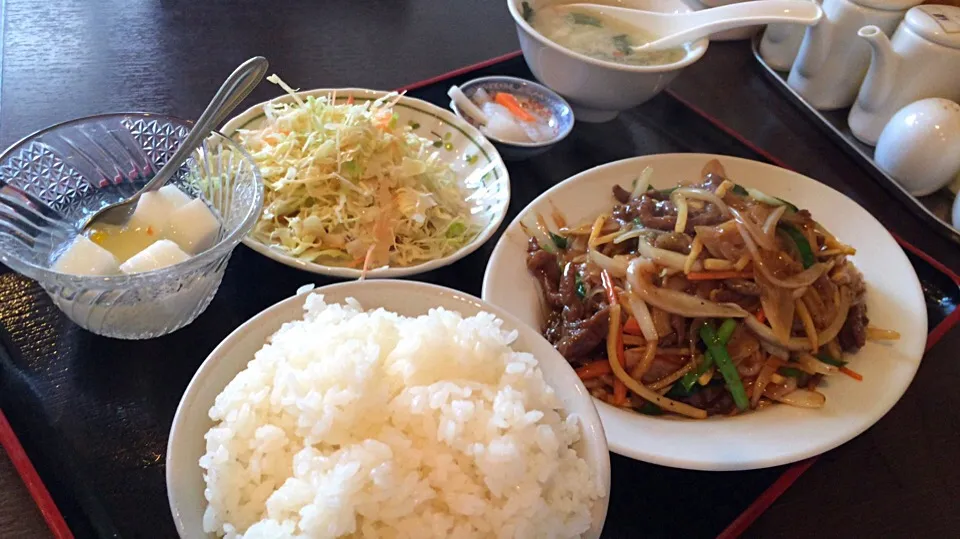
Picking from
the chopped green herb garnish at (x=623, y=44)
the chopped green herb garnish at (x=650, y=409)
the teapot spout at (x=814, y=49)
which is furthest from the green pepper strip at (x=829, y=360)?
the teapot spout at (x=814, y=49)

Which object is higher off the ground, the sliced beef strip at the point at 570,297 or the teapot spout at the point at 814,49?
the teapot spout at the point at 814,49

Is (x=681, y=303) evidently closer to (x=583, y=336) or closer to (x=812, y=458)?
(x=583, y=336)

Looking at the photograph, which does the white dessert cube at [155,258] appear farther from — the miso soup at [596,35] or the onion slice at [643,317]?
the miso soup at [596,35]

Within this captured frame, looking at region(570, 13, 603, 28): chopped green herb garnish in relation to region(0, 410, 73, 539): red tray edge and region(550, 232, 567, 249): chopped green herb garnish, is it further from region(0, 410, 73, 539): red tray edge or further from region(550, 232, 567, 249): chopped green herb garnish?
region(0, 410, 73, 539): red tray edge

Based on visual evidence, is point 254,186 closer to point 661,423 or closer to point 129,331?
point 129,331

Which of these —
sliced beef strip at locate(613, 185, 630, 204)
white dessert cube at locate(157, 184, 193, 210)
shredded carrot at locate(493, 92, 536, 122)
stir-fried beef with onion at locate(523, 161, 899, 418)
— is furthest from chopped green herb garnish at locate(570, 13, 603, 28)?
white dessert cube at locate(157, 184, 193, 210)

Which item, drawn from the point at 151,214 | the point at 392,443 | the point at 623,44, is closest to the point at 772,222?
the point at 623,44
